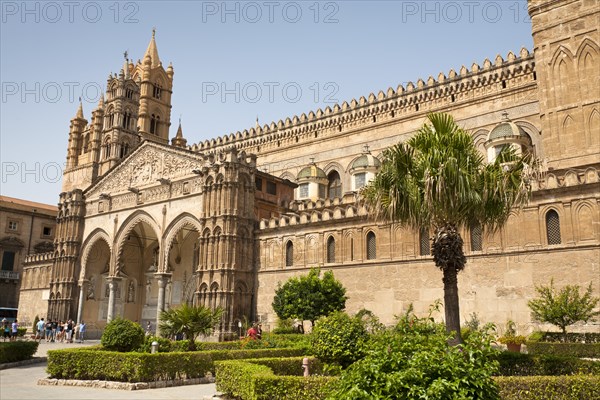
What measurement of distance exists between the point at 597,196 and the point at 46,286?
44006 mm

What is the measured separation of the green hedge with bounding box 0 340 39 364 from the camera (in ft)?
66.2

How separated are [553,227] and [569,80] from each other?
10502 millimetres

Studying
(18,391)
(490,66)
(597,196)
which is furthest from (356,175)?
(18,391)

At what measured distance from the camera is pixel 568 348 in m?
17.7

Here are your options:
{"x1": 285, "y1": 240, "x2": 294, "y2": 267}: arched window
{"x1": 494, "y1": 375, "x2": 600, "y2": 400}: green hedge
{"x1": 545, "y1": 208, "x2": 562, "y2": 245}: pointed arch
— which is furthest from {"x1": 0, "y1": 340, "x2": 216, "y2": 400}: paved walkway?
{"x1": 285, "y1": 240, "x2": 294, "y2": 267}: arched window

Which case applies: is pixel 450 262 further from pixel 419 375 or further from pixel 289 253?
pixel 289 253

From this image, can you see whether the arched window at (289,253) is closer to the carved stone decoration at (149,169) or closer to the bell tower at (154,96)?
the carved stone decoration at (149,169)

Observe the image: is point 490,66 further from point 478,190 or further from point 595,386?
point 595,386

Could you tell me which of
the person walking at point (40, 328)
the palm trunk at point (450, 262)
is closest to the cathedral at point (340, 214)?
the palm trunk at point (450, 262)

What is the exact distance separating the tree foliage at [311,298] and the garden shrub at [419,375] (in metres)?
20.3

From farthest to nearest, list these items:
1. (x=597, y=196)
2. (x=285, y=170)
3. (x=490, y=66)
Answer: (x=285, y=170), (x=490, y=66), (x=597, y=196)

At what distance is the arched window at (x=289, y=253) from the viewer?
32.1m

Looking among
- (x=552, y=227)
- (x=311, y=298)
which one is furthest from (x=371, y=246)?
(x=552, y=227)

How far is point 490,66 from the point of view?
35.1m
